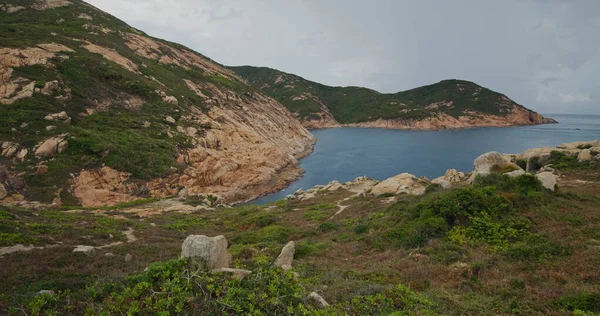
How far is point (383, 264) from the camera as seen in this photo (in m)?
10.9

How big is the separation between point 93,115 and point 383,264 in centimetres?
4334

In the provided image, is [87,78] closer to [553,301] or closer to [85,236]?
[85,236]

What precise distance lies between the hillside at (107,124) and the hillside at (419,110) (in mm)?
86674

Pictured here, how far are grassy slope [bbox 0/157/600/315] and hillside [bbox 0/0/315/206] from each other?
14.6m

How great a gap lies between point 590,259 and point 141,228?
71.9 feet

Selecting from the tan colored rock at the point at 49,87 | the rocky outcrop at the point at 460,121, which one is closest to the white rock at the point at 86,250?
the tan colored rock at the point at 49,87

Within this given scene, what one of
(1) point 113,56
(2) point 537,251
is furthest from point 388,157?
(1) point 113,56

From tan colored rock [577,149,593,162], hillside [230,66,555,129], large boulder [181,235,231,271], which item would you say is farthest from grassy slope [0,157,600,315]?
hillside [230,66,555,129]

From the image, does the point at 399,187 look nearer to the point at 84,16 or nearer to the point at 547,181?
the point at 547,181

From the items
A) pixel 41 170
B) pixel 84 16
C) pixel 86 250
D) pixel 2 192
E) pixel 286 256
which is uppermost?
pixel 84 16

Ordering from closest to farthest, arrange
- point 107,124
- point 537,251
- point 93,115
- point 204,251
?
1. point 204,251
2. point 537,251
3. point 93,115
4. point 107,124

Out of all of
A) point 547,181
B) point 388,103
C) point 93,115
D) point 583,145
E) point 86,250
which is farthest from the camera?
point 388,103

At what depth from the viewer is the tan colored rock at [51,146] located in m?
30.2

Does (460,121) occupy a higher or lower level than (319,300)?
higher
